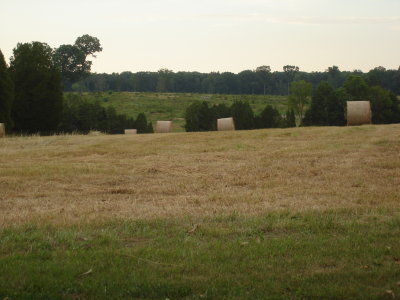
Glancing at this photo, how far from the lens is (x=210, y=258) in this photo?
6738mm

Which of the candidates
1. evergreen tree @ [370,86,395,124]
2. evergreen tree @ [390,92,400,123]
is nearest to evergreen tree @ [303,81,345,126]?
evergreen tree @ [370,86,395,124]

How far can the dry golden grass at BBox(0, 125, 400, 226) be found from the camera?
1005 cm

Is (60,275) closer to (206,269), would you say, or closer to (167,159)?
(206,269)

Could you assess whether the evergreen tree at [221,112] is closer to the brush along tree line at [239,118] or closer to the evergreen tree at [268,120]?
the brush along tree line at [239,118]

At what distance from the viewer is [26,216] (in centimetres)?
930

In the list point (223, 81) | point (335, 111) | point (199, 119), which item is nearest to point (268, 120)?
point (335, 111)

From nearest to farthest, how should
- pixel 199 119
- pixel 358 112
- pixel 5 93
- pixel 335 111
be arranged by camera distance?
pixel 358 112
pixel 5 93
pixel 335 111
pixel 199 119

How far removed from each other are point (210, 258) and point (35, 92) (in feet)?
116

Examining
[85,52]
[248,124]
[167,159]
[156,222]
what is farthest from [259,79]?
[156,222]

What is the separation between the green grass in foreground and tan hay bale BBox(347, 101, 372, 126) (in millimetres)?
19361

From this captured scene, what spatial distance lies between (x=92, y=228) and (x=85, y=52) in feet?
353

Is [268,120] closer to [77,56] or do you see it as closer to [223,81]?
[77,56]

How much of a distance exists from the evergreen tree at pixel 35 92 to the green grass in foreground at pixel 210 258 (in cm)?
3237

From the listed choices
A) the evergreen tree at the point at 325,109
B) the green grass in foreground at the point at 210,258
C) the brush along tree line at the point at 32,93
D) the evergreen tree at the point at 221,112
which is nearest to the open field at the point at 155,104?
the evergreen tree at the point at 221,112
